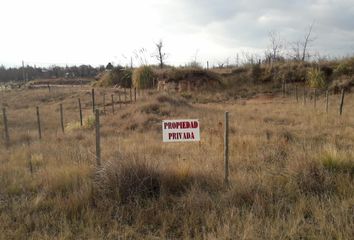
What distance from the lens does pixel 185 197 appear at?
15.7ft

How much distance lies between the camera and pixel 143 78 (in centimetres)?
3600

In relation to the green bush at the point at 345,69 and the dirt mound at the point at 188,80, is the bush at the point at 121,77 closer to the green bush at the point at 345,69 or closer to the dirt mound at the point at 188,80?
the dirt mound at the point at 188,80

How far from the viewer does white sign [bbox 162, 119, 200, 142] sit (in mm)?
5473

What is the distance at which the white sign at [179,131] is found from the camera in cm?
547

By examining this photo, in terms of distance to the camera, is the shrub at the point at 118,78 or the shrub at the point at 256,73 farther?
the shrub at the point at 118,78

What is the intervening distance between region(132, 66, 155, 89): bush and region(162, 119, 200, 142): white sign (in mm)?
30593

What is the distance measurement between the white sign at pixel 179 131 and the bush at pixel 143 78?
30593 millimetres

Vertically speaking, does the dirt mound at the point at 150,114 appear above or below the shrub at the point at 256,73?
below

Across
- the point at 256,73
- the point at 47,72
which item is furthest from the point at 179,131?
the point at 47,72

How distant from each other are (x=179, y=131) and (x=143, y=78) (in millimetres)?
31077

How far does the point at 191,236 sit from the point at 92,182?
208cm

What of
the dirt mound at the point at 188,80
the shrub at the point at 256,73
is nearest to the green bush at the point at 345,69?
the shrub at the point at 256,73

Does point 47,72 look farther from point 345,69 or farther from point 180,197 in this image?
point 180,197

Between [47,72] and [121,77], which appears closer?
[121,77]
